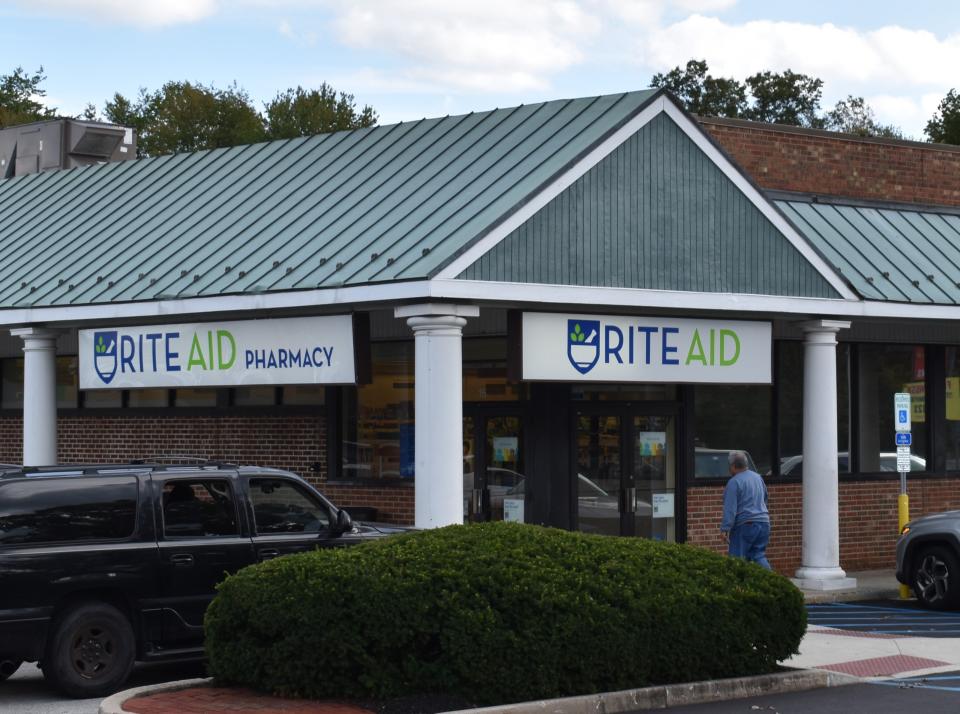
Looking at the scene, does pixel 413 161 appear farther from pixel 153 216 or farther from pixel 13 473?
pixel 13 473

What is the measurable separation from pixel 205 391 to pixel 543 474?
18.1 ft

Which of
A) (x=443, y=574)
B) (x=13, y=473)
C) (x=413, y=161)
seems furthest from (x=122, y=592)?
(x=413, y=161)

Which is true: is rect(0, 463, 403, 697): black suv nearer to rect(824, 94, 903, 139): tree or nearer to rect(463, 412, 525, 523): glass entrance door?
rect(463, 412, 525, 523): glass entrance door

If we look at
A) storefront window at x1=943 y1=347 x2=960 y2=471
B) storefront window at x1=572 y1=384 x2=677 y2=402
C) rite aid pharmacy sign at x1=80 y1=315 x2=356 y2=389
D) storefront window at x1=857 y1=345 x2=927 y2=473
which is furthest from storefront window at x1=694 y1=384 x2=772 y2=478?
rite aid pharmacy sign at x1=80 y1=315 x2=356 y2=389

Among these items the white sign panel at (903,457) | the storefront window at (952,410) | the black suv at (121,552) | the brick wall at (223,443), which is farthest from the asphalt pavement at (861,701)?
the storefront window at (952,410)

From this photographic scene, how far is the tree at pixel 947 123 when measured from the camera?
65.6 metres

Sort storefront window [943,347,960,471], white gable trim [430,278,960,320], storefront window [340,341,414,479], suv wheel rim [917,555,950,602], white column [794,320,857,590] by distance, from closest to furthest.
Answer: white gable trim [430,278,960,320] < suv wheel rim [917,555,950,602] < white column [794,320,857,590] < storefront window [340,341,414,479] < storefront window [943,347,960,471]

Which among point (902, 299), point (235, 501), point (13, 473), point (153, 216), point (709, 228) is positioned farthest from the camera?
point (153, 216)

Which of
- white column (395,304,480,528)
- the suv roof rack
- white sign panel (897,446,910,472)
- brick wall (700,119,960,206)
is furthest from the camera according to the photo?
brick wall (700,119,960,206)

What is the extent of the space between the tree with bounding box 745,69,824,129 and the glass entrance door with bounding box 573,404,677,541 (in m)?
57.4

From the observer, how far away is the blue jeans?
17.3 meters

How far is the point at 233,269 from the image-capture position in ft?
61.0

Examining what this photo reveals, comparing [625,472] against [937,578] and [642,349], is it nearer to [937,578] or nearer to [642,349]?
[642,349]

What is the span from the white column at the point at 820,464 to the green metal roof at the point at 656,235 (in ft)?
2.24
